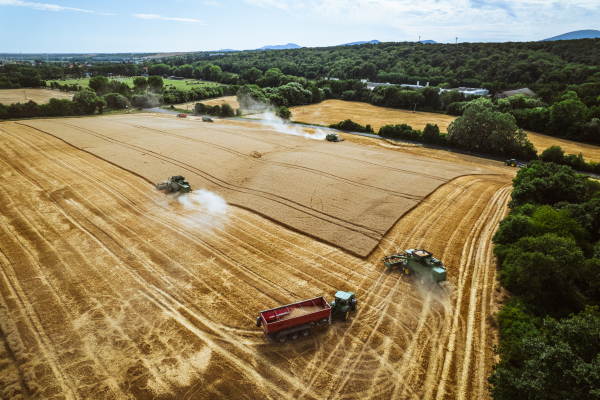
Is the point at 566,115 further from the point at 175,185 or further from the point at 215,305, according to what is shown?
the point at 215,305

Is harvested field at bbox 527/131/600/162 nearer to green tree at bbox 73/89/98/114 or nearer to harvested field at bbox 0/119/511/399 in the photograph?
harvested field at bbox 0/119/511/399

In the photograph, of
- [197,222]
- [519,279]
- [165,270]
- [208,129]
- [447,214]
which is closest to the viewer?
[519,279]

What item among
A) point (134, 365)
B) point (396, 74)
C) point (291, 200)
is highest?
point (396, 74)

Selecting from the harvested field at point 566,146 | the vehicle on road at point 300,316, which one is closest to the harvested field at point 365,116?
the harvested field at point 566,146

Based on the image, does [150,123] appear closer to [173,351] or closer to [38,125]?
[38,125]

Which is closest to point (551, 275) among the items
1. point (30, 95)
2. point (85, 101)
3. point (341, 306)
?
point (341, 306)

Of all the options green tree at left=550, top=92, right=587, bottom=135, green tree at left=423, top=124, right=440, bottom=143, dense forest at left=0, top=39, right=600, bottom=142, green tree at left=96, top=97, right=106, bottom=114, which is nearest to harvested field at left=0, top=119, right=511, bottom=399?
green tree at left=423, top=124, right=440, bottom=143

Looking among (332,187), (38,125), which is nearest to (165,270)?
(332,187)
